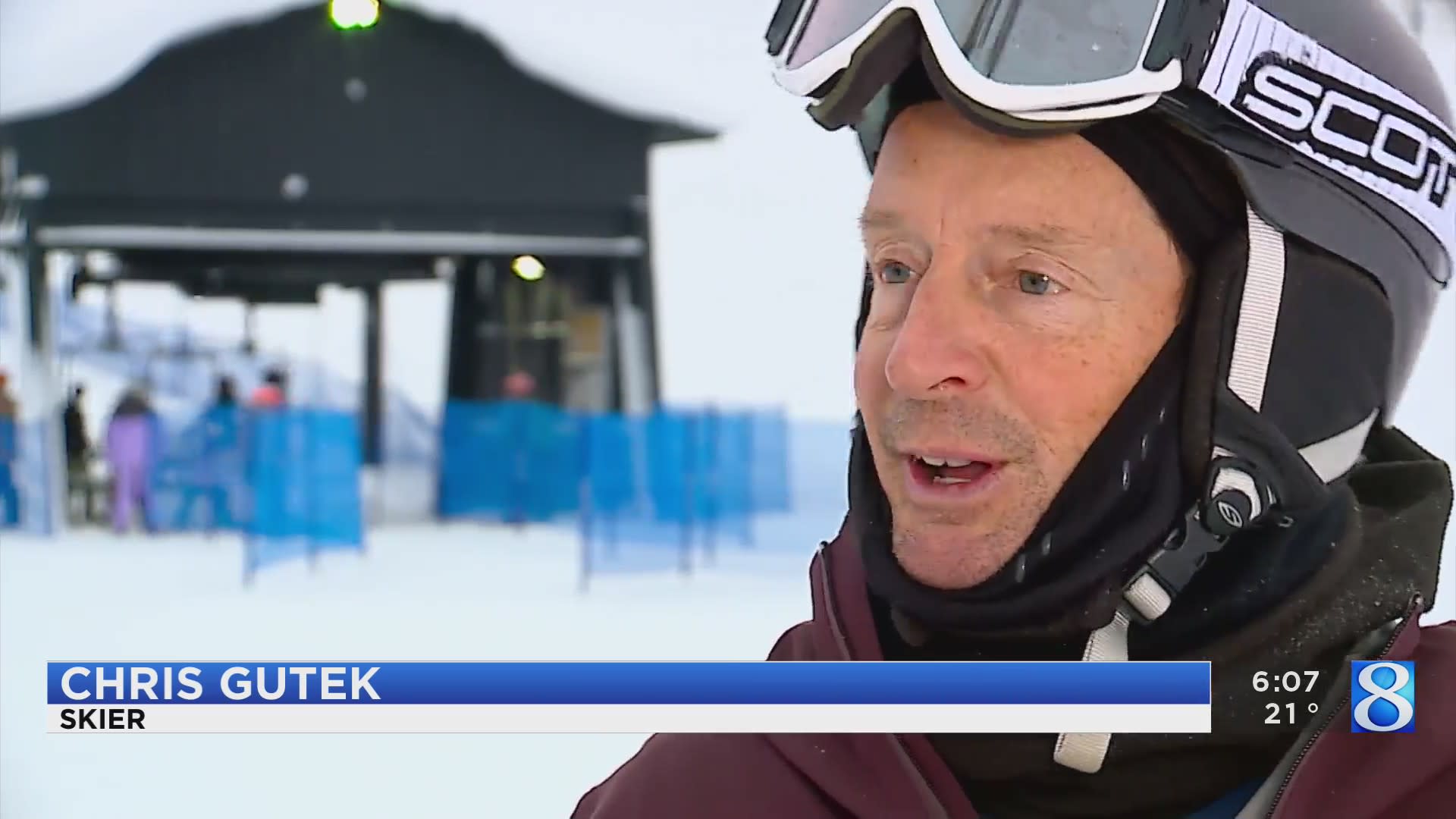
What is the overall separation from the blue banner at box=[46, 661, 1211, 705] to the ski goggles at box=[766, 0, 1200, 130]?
389mm

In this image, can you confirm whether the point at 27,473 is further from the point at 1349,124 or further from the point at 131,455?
the point at 1349,124

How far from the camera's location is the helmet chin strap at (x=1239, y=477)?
3.17 feet

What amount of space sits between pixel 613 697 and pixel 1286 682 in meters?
0.50

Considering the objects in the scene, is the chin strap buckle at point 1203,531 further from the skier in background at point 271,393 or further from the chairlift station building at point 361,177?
the skier in background at point 271,393

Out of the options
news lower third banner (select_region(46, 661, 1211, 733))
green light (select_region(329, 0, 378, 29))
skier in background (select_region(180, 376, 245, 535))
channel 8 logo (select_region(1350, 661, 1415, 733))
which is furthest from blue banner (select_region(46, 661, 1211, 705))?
green light (select_region(329, 0, 378, 29))

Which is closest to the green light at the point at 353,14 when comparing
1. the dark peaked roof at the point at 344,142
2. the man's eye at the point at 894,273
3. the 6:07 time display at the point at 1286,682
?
the dark peaked roof at the point at 344,142

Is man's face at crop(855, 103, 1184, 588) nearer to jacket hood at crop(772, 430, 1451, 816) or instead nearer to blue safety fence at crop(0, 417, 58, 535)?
jacket hood at crop(772, 430, 1451, 816)

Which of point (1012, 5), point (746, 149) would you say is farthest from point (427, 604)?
point (1012, 5)

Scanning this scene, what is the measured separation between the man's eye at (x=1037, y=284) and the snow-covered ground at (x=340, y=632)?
44cm

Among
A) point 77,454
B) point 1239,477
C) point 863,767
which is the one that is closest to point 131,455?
point 77,454

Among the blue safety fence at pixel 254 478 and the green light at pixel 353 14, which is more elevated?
the green light at pixel 353 14

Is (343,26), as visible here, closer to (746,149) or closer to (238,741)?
(746,149)

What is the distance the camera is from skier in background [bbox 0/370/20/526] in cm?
140

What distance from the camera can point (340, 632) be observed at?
1.33 meters
